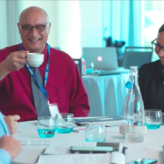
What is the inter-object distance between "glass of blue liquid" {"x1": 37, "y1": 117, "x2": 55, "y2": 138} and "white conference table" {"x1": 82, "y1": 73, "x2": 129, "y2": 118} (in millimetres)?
2543

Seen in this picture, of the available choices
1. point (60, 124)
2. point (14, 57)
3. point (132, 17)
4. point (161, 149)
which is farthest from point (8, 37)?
point (161, 149)

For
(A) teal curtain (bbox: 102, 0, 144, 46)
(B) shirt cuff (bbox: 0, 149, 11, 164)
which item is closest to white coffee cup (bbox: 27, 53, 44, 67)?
(B) shirt cuff (bbox: 0, 149, 11, 164)

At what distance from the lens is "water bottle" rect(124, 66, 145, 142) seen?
1.53 m

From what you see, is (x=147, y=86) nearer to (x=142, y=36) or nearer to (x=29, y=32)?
(x=29, y=32)

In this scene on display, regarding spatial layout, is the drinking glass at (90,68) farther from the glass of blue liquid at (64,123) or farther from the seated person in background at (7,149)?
the seated person in background at (7,149)

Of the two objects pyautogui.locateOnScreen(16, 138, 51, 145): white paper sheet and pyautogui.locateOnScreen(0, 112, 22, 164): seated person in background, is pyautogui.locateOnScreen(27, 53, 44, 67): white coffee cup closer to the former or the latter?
pyautogui.locateOnScreen(16, 138, 51, 145): white paper sheet

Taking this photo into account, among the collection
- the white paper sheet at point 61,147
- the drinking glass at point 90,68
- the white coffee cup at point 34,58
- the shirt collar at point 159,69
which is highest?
the white coffee cup at point 34,58

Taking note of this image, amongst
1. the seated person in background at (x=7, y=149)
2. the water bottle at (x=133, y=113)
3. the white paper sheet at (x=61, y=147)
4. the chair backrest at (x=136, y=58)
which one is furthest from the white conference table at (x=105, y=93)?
the seated person in background at (x=7, y=149)

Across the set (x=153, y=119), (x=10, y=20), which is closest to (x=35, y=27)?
(x=153, y=119)

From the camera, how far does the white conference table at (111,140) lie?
131 centimetres

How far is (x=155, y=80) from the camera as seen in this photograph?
8.04 feet

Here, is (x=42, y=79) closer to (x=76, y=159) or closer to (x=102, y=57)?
(x=76, y=159)

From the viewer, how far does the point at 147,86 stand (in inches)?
96.9

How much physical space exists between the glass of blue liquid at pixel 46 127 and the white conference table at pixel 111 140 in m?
0.03
